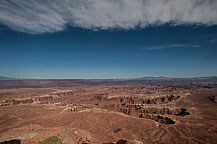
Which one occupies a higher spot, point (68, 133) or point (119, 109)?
point (68, 133)

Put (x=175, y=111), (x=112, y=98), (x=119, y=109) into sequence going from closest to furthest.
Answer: (x=175, y=111), (x=119, y=109), (x=112, y=98)

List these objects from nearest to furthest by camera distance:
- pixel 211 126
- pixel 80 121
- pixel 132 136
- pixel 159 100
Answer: pixel 132 136 → pixel 211 126 → pixel 80 121 → pixel 159 100

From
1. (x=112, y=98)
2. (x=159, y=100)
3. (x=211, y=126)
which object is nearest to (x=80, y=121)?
(x=211, y=126)

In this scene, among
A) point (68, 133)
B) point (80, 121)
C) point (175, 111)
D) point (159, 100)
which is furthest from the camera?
point (159, 100)

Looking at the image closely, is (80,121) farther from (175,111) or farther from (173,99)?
(173,99)

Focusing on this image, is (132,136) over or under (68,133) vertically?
under

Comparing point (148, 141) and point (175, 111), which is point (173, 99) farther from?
point (148, 141)

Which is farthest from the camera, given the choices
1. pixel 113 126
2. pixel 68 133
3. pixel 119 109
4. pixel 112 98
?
pixel 112 98

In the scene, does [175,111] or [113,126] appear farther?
[175,111]

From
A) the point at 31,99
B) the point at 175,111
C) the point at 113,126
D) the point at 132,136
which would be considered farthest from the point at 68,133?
the point at 31,99
